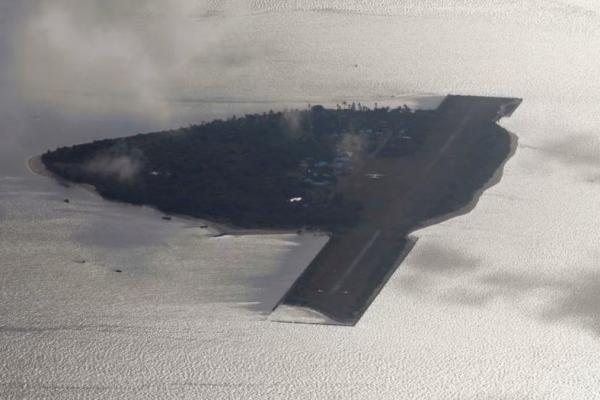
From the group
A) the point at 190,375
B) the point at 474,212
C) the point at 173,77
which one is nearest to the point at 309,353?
the point at 190,375

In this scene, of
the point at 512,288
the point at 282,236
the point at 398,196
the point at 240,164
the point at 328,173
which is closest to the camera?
the point at 512,288

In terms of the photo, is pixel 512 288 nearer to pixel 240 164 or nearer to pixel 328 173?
pixel 328 173

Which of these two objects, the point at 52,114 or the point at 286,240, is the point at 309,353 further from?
the point at 52,114

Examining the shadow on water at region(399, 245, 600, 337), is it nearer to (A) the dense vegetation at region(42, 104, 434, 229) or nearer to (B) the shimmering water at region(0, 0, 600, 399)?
(B) the shimmering water at region(0, 0, 600, 399)

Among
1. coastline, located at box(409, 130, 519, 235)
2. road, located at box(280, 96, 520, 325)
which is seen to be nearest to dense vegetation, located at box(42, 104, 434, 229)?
road, located at box(280, 96, 520, 325)

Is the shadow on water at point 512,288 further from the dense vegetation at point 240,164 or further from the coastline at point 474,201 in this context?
the dense vegetation at point 240,164

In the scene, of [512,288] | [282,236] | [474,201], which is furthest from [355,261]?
[474,201]

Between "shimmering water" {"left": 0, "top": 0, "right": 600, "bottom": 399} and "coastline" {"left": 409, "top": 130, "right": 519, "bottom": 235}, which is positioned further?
"coastline" {"left": 409, "top": 130, "right": 519, "bottom": 235}
